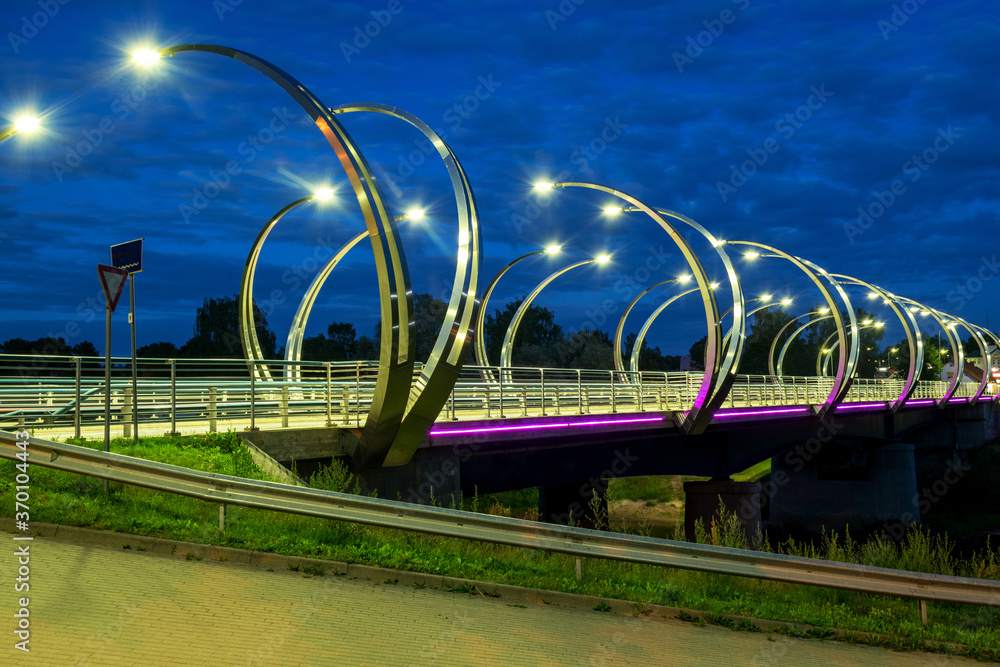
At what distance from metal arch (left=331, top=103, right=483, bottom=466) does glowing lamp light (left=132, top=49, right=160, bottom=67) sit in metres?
5.39

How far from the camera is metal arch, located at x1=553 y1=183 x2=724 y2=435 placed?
78.5ft

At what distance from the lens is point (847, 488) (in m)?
47.7

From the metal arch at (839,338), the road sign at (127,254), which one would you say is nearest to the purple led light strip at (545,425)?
the road sign at (127,254)

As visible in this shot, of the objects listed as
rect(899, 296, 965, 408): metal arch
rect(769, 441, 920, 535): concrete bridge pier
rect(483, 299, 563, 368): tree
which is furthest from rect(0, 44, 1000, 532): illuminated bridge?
rect(483, 299, 563, 368): tree

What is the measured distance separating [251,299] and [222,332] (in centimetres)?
6829

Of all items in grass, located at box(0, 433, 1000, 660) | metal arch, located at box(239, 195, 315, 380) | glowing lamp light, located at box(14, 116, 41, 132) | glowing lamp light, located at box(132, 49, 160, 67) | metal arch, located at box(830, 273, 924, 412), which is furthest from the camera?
metal arch, located at box(830, 273, 924, 412)

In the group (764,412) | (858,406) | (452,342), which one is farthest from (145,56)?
(858,406)

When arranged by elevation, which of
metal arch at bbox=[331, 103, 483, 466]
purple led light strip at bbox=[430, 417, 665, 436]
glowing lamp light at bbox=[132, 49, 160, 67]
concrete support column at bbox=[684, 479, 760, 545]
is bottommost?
concrete support column at bbox=[684, 479, 760, 545]

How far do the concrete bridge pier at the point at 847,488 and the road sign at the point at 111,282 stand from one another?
43.0 m

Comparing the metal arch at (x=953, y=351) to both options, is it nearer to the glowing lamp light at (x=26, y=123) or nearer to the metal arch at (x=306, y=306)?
the metal arch at (x=306, y=306)

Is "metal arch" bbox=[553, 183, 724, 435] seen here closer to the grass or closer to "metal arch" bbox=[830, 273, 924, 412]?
the grass

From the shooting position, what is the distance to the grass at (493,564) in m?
7.29

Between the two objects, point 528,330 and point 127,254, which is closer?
point 127,254

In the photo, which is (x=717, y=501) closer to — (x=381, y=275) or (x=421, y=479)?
(x=421, y=479)
